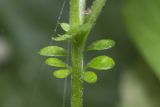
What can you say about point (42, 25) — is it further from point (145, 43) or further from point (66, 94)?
point (145, 43)

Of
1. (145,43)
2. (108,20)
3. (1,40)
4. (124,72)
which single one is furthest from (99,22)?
(145,43)

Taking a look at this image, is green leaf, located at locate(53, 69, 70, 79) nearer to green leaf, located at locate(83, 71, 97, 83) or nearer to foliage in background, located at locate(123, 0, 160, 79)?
green leaf, located at locate(83, 71, 97, 83)

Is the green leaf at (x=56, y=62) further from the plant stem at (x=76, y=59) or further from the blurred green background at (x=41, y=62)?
the blurred green background at (x=41, y=62)

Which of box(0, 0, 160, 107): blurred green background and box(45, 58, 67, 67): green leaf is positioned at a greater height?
box(0, 0, 160, 107): blurred green background

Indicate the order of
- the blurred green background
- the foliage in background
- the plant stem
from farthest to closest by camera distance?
the blurred green background, the foliage in background, the plant stem

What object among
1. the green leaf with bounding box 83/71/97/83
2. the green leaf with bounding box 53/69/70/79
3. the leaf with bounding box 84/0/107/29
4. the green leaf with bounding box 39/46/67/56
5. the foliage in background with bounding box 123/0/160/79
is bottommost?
the green leaf with bounding box 83/71/97/83

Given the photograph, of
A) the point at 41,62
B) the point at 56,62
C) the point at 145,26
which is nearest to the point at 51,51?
the point at 56,62

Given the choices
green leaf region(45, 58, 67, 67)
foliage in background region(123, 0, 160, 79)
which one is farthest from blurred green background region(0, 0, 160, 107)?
green leaf region(45, 58, 67, 67)
